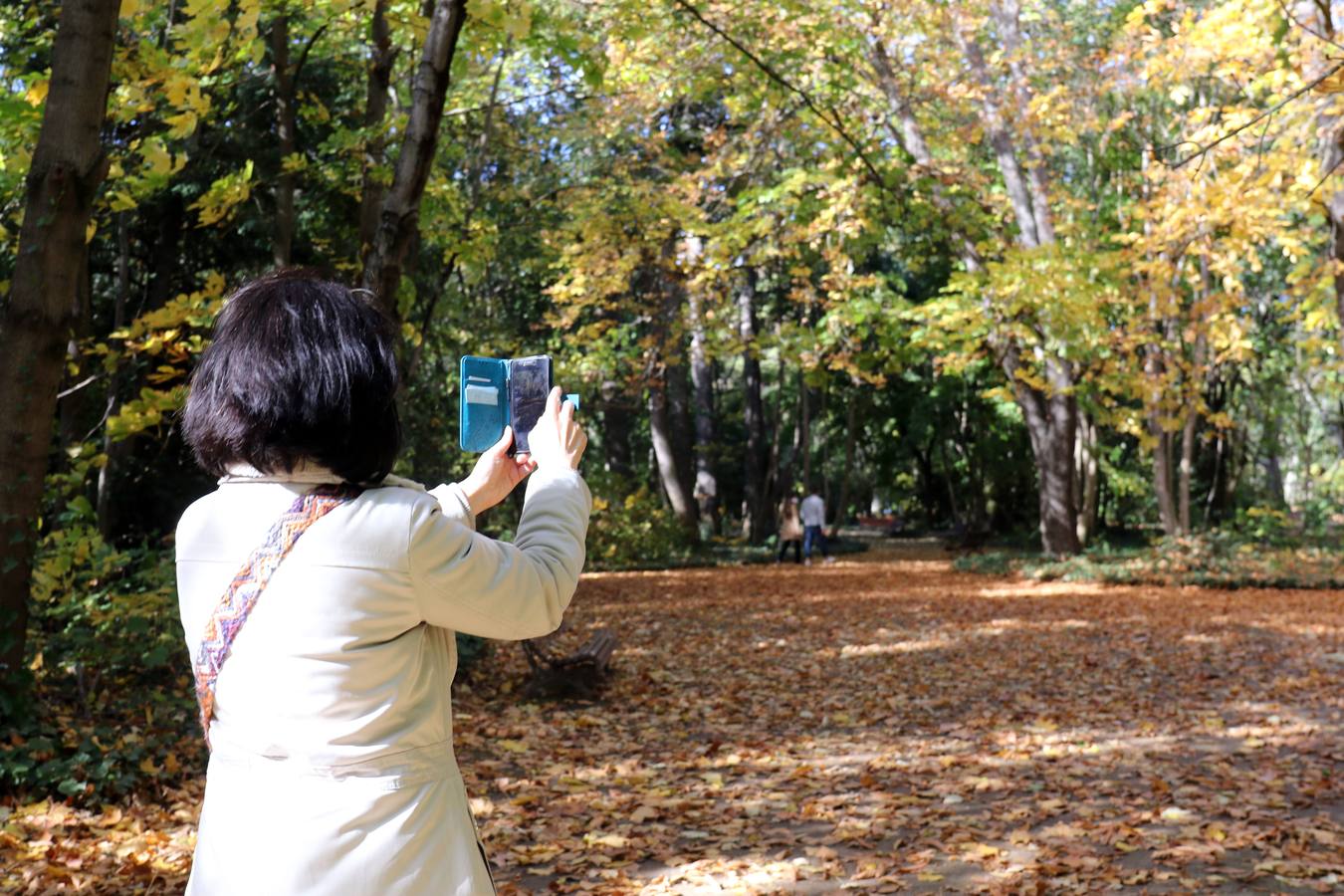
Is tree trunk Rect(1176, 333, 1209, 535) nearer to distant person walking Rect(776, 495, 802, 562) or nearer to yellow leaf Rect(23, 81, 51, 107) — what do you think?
distant person walking Rect(776, 495, 802, 562)

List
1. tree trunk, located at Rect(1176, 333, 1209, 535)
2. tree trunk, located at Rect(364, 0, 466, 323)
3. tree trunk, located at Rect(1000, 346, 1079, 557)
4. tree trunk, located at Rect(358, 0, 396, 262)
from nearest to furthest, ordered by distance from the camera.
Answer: tree trunk, located at Rect(364, 0, 466, 323), tree trunk, located at Rect(358, 0, 396, 262), tree trunk, located at Rect(1176, 333, 1209, 535), tree trunk, located at Rect(1000, 346, 1079, 557)

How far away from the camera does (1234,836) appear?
541cm

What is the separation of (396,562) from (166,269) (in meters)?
11.7

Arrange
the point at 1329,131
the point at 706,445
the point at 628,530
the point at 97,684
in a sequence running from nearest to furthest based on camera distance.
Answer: the point at 97,684 → the point at 1329,131 → the point at 628,530 → the point at 706,445

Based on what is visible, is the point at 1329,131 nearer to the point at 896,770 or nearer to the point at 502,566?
the point at 896,770

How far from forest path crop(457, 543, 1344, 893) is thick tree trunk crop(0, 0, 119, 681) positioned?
Answer: 8.68 ft

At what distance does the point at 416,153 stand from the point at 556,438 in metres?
4.92

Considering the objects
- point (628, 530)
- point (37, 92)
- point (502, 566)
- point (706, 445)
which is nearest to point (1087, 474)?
point (706, 445)

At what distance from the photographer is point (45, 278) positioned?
5461 mm

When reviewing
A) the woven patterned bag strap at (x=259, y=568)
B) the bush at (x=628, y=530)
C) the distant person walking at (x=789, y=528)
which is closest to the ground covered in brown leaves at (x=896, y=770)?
the woven patterned bag strap at (x=259, y=568)

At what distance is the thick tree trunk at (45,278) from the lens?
5.23 m

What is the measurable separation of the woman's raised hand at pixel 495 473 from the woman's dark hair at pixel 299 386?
0.27m

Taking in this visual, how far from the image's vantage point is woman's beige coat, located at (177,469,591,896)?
5.80 feet

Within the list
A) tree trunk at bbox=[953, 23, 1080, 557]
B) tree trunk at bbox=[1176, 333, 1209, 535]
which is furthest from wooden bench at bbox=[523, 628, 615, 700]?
tree trunk at bbox=[1176, 333, 1209, 535]
